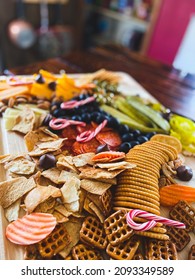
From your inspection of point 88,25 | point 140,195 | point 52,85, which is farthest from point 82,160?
point 88,25

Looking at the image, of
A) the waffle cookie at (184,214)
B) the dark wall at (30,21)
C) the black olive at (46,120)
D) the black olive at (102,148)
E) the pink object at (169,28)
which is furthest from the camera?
the dark wall at (30,21)

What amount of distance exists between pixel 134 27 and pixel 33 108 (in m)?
1.49

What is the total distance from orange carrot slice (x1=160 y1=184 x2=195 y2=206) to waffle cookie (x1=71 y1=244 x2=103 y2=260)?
0.24 meters

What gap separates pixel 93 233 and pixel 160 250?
0.15m

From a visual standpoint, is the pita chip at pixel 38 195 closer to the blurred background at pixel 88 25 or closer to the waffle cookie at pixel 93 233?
the waffle cookie at pixel 93 233

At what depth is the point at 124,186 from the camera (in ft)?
2.23

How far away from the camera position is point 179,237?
642mm

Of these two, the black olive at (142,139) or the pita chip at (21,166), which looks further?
the black olive at (142,139)

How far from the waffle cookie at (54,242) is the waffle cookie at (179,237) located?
244mm

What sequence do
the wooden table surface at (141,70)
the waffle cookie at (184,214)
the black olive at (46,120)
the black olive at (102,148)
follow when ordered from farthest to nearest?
the wooden table surface at (141,70) → the black olive at (46,120) → the black olive at (102,148) → the waffle cookie at (184,214)

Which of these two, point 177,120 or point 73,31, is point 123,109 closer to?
point 177,120

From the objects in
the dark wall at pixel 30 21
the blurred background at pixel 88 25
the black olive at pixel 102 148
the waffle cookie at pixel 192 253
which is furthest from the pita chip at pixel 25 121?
the dark wall at pixel 30 21

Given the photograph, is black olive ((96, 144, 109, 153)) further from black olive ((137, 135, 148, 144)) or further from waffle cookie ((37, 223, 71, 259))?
waffle cookie ((37, 223, 71, 259))

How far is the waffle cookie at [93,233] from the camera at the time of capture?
1.97 ft
